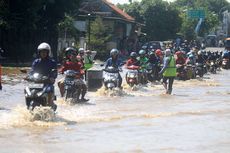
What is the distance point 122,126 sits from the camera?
460 inches

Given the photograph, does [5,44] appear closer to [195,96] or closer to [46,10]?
[46,10]

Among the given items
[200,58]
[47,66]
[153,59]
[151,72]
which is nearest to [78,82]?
[47,66]

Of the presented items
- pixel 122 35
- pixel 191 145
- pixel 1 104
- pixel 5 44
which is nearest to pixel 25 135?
pixel 191 145

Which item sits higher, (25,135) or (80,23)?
(80,23)

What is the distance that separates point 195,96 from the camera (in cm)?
1934

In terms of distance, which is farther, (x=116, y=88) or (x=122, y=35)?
(x=122, y=35)

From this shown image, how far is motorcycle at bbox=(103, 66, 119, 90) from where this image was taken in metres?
18.5

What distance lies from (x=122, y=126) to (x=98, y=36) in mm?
33345

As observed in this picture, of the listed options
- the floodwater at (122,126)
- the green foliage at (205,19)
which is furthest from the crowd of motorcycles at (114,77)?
the green foliage at (205,19)

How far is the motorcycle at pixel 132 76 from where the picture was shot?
2088 cm

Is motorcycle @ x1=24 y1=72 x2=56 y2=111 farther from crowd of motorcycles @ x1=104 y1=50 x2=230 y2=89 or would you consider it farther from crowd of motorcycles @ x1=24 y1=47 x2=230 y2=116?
crowd of motorcycles @ x1=104 y1=50 x2=230 y2=89

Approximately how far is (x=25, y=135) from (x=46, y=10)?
92.0 ft

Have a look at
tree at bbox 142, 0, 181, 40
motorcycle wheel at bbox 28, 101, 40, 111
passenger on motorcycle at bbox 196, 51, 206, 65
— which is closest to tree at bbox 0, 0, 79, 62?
passenger on motorcycle at bbox 196, 51, 206, 65

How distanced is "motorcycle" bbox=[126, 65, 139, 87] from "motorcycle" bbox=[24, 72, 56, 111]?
9224mm
